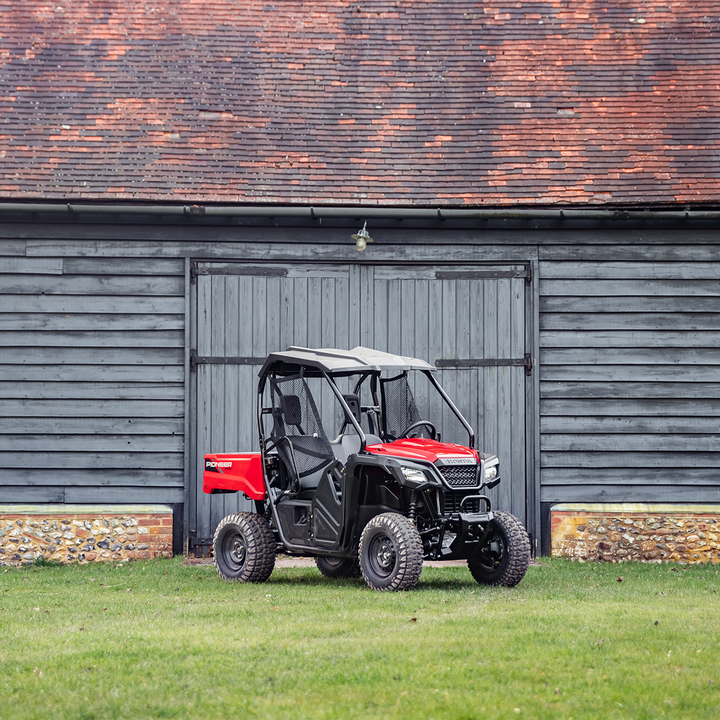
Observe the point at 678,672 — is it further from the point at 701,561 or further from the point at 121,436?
the point at 121,436

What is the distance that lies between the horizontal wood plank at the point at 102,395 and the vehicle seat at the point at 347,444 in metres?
3.03

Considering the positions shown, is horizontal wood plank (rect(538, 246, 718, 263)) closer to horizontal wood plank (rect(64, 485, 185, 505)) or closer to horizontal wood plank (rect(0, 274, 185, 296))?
horizontal wood plank (rect(0, 274, 185, 296))

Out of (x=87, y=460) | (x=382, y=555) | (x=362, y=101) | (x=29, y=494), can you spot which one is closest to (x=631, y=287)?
(x=362, y=101)

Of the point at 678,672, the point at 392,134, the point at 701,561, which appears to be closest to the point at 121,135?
the point at 392,134

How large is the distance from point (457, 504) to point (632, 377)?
3.90m

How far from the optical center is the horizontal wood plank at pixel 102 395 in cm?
1050

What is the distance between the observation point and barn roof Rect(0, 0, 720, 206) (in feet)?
34.9

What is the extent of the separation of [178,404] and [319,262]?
218 centimetres

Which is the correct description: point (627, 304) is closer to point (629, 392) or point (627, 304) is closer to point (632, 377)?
point (632, 377)

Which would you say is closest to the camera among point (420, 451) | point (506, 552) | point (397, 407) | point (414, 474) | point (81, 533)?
point (414, 474)

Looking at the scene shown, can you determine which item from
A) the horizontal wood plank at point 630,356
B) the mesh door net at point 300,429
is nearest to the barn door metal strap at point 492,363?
the horizontal wood plank at point 630,356

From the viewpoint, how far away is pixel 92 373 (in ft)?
34.6

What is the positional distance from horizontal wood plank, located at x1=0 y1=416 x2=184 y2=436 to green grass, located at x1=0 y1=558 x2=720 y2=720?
8.96 feet

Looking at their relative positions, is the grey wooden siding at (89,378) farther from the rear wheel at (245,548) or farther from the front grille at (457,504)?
the front grille at (457,504)
